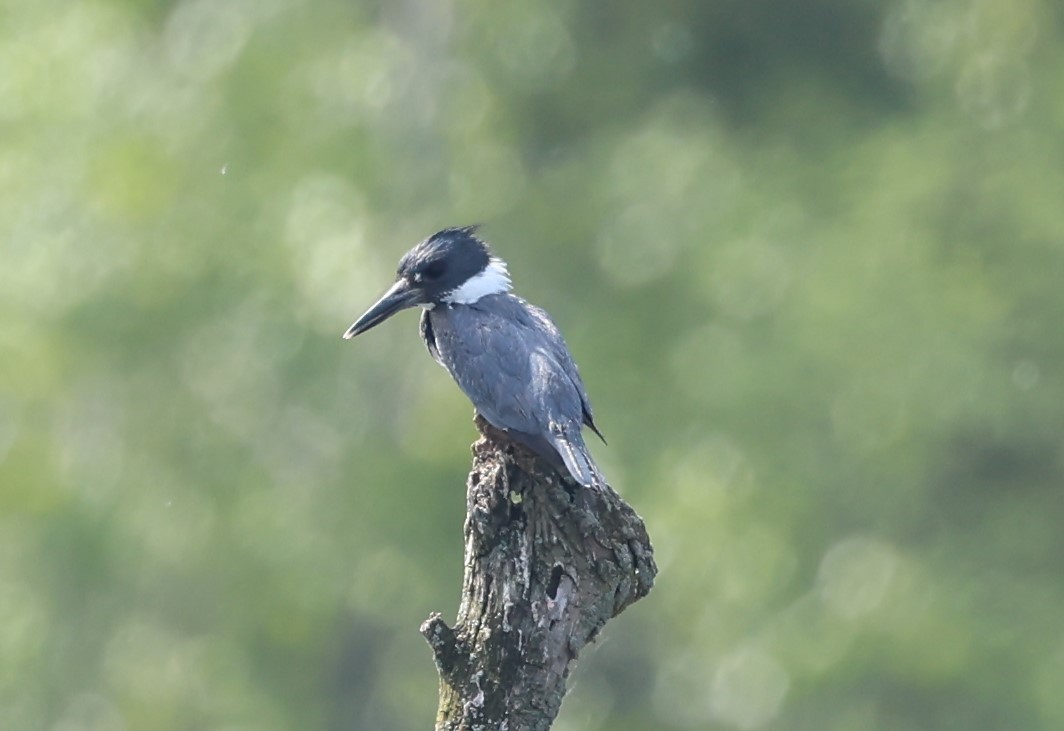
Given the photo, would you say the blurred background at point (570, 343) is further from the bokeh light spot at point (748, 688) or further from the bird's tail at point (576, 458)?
the bird's tail at point (576, 458)

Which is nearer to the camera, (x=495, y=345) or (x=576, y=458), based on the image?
(x=576, y=458)

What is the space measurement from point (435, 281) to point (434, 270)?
4 cm

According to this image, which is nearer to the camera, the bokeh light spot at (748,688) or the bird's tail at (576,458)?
the bird's tail at (576,458)

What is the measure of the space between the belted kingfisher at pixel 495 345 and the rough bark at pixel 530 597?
0.18m

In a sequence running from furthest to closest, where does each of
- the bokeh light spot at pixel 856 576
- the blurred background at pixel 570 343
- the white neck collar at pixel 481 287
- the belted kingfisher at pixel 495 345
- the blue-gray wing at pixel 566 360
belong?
the blurred background at pixel 570 343 → the bokeh light spot at pixel 856 576 → the white neck collar at pixel 481 287 → the blue-gray wing at pixel 566 360 → the belted kingfisher at pixel 495 345

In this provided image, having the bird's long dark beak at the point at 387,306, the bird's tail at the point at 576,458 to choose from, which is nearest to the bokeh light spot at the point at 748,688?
the bird's long dark beak at the point at 387,306

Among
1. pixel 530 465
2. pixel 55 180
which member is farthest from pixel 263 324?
pixel 530 465

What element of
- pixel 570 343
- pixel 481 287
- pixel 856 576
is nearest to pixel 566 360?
pixel 481 287

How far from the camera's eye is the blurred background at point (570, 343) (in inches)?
380

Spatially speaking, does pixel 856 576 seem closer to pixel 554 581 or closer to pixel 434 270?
pixel 434 270

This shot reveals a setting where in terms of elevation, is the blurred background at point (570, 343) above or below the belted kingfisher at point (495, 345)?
above

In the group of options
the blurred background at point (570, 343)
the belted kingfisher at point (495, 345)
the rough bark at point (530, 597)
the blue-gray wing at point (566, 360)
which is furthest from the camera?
the blurred background at point (570, 343)

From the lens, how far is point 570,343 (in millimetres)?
9938

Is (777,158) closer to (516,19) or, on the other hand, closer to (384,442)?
(516,19)
